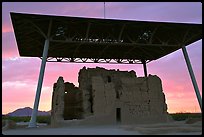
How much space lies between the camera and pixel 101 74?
29625mm

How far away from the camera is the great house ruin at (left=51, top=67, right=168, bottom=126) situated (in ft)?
83.4

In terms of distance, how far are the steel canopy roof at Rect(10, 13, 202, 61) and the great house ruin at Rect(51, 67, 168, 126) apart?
3.25 m

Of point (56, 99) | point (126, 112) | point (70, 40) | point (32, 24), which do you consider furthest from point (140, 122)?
point (32, 24)

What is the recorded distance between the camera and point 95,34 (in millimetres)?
28406

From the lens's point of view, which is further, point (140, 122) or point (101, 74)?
point (101, 74)

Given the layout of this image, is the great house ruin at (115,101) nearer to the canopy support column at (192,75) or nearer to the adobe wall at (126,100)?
the adobe wall at (126,100)

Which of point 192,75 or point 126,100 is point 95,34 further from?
point 192,75

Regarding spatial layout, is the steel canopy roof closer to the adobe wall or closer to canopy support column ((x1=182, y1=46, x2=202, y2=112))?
canopy support column ((x1=182, y1=46, x2=202, y2=112))

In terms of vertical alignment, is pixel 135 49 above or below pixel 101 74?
above

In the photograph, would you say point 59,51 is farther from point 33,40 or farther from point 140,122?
point 140,122

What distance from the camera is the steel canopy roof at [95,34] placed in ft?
81.0

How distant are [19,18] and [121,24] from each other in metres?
7.84

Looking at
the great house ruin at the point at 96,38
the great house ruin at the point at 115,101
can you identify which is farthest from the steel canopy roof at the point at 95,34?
the great house ruin at the point at 115,101

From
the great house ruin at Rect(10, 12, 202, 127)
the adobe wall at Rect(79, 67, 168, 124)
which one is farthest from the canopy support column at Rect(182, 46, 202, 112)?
the adobe wall at Rect(79, 67, 168, 124)
